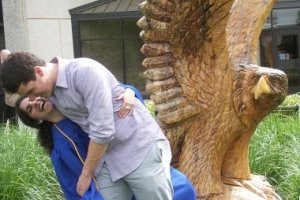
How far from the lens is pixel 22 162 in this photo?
17.5 feet

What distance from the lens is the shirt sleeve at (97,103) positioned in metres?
2.61

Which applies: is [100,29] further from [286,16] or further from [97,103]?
[97,103]

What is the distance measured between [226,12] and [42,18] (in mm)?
10057

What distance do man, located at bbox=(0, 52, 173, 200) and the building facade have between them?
9930 millimetres

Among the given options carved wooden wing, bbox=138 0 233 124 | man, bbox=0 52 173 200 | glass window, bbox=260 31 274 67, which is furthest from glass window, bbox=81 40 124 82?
man, bbox=0 52 173 200

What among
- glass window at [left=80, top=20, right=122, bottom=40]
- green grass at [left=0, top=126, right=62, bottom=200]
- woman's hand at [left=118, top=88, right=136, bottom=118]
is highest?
glass window at [left=80, top=20, right=122, bottom=40]

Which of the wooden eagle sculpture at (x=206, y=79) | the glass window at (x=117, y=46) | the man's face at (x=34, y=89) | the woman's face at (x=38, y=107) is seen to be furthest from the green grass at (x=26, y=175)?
the glass window at (x=117, y=46)

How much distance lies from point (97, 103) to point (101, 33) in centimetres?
1277

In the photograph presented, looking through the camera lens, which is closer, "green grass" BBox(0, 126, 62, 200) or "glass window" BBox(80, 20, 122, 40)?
"green grass" BBox(0, 126, 62, 200)

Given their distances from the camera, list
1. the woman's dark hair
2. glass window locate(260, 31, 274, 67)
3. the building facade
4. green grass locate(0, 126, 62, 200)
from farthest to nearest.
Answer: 1. glass window locate(260, 31, 274, 67)
2. the building facade
3. green grass locate(0, 126, 62, 200)
4. the woman's dark hair

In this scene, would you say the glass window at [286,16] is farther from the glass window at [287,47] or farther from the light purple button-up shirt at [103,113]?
the light purple button-up shirt at [103,113]

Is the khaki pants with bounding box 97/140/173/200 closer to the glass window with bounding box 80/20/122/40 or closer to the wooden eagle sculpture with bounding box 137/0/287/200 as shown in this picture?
the wooden eagle sculpture with bounding box 137/0/287/200

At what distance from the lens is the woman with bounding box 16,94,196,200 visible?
9.22ft

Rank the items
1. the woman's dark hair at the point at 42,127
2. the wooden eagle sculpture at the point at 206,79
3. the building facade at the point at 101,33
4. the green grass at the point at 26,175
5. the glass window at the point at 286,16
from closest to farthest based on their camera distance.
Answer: the woman's dark hair at the point at 42,127, the wooden eagle sculpture at the point at 206,79, the green grass at the point at 26,175, the building facade at the point at 101,33, the glass window at the point at 286,16
